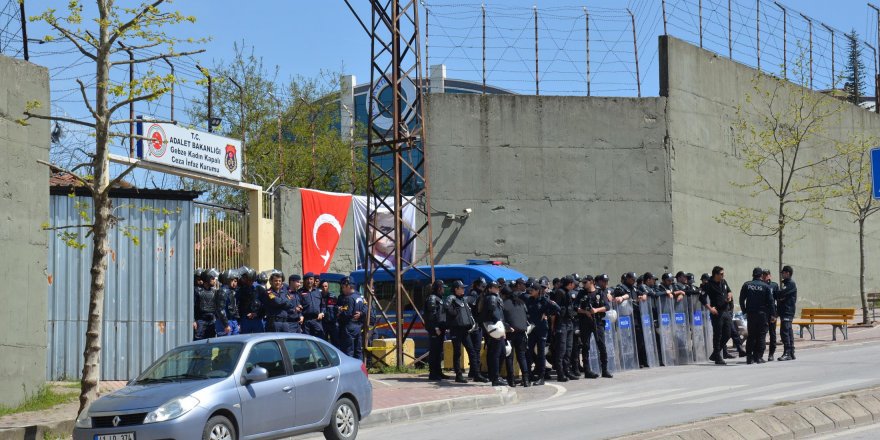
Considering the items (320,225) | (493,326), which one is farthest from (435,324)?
(320,225)

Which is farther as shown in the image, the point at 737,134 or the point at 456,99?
the point at 737,134

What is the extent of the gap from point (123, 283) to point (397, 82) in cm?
627

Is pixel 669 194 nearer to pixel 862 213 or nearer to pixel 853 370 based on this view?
pixel 862 213

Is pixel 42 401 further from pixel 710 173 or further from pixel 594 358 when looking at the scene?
pixel 710 173

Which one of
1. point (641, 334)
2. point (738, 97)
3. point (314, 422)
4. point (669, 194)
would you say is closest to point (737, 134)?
point (738, 97)

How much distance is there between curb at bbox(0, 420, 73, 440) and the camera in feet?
39.9

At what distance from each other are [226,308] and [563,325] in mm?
5854

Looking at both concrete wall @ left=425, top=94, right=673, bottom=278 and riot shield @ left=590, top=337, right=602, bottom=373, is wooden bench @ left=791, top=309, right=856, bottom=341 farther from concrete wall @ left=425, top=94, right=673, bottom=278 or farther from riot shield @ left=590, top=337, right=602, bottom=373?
riot shield @ left=590, top=337, right=602, bottom=373

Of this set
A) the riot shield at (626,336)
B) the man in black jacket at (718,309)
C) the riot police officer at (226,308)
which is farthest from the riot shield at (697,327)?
the riot police officer at (226,308)

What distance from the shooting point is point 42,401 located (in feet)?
48.2

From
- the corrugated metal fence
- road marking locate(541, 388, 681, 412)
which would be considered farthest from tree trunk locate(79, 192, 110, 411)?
road marking locate(541, 388, 681, 412)

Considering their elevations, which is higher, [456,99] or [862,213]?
[456,99]

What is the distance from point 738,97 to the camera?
107 ft

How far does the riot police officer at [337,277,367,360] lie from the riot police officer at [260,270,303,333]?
1.23 meters
